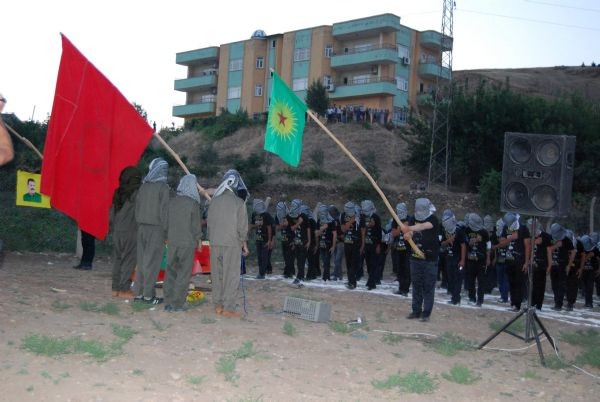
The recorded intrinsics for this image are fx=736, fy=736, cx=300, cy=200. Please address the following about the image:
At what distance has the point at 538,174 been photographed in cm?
905

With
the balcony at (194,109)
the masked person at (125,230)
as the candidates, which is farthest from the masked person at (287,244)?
the balcony at (194,109)

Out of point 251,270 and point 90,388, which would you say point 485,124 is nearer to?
point 251,270

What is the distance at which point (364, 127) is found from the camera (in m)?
50.3

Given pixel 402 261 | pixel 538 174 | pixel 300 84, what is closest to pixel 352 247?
pixel 402 261

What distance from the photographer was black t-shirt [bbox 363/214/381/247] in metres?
15.5

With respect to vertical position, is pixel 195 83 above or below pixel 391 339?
above

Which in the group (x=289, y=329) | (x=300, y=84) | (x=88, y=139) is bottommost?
(x=289, y=329)

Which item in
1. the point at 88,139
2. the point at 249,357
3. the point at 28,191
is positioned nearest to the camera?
the point at 249,357

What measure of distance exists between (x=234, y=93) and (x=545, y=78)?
153 ft

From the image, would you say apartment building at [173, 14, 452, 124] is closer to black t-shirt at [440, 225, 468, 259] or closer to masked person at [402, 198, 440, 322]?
black t-shirt at [440, 225, 468, 259]

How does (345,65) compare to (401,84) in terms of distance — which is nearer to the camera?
(401,84)

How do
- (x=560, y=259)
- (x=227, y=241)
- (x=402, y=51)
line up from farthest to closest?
(x=402, y=51) < (x=560, y=259) < (x=227, y=241)

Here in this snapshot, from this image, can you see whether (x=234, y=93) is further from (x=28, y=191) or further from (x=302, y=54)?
(x=28, y=191)

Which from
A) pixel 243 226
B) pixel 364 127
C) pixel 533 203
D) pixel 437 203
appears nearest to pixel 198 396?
pixel 243 226
